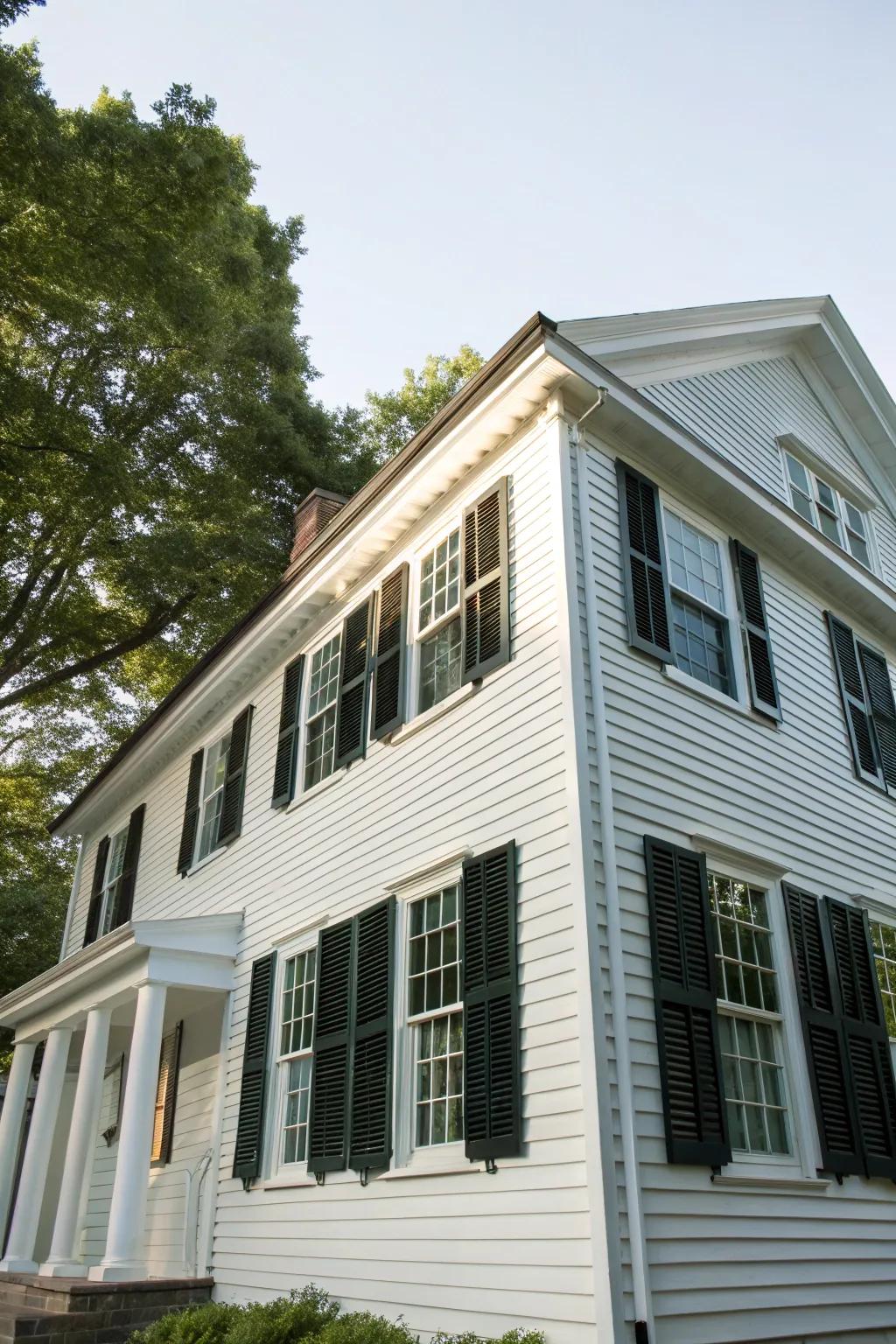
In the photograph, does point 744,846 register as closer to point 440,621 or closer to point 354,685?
point 440,621

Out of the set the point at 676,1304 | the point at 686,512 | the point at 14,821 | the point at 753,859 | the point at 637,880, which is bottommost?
the point at 676,1304

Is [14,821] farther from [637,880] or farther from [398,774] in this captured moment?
[637,880]

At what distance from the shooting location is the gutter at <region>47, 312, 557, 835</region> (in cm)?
769

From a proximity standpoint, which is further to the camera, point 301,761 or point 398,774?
point 301,761

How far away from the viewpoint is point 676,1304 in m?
5.55

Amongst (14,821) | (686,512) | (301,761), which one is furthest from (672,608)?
(14,821)

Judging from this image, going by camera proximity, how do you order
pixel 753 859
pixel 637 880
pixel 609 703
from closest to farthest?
pixel 637 880 < pixel 609 703 < pixel 753 859

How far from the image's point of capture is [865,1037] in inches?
313

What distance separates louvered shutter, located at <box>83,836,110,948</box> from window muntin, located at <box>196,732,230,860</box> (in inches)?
163

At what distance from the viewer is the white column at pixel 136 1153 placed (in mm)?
8719

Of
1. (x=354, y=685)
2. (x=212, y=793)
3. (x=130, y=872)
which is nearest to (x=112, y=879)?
(x=130, y=872)

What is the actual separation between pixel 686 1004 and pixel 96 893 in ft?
38.9

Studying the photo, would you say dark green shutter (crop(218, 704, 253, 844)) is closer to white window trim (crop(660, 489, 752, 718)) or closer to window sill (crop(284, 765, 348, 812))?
window sill (crop(284, 765, 348, 812))

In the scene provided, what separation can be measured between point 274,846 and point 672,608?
182 inches
